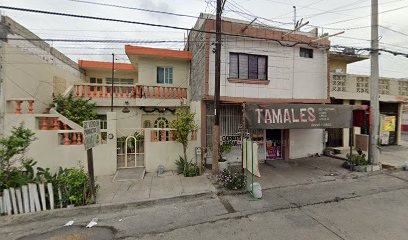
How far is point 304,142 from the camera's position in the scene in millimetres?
11133

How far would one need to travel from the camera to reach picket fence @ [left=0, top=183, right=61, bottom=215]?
16.4 ft

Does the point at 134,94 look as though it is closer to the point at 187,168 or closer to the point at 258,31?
the point at 187,168

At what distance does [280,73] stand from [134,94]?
7802mm

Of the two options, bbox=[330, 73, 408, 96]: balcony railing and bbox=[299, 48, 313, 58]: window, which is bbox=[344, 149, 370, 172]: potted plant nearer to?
bbox=[330, 73, 408, 96]: balcony railing

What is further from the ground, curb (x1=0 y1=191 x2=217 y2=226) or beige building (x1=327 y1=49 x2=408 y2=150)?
beige building (x1=327 y1=49 x2=408 y2=150)

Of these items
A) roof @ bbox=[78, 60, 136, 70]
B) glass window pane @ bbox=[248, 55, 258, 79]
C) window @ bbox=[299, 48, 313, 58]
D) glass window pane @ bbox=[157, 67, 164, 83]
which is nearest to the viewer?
glass window pane @ bbox=[248, 55, 258, 79]

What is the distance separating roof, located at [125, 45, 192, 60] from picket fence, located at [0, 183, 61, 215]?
794 cm

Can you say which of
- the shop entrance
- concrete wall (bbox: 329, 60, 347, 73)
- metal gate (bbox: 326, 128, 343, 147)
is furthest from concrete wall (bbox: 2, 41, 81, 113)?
concrete wall (bbox: 329, 60, 347, 73)

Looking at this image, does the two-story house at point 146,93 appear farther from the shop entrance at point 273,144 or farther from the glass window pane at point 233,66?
the shop entrance at point 273,144

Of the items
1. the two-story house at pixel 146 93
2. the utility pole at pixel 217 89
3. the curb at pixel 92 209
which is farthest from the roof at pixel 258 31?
the curb at pixel 92 209

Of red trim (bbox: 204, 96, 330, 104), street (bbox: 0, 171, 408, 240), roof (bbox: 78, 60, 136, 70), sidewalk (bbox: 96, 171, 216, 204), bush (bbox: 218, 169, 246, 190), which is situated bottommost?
street (bbox: 0, 171, 408, 240)

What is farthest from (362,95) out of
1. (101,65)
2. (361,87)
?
(101,65)

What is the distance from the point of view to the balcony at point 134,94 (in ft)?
35.4

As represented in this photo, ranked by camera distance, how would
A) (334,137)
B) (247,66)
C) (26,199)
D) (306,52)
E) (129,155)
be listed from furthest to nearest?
(334,137) → (306,52) → (247,66) → (129,155) → (26,199)
